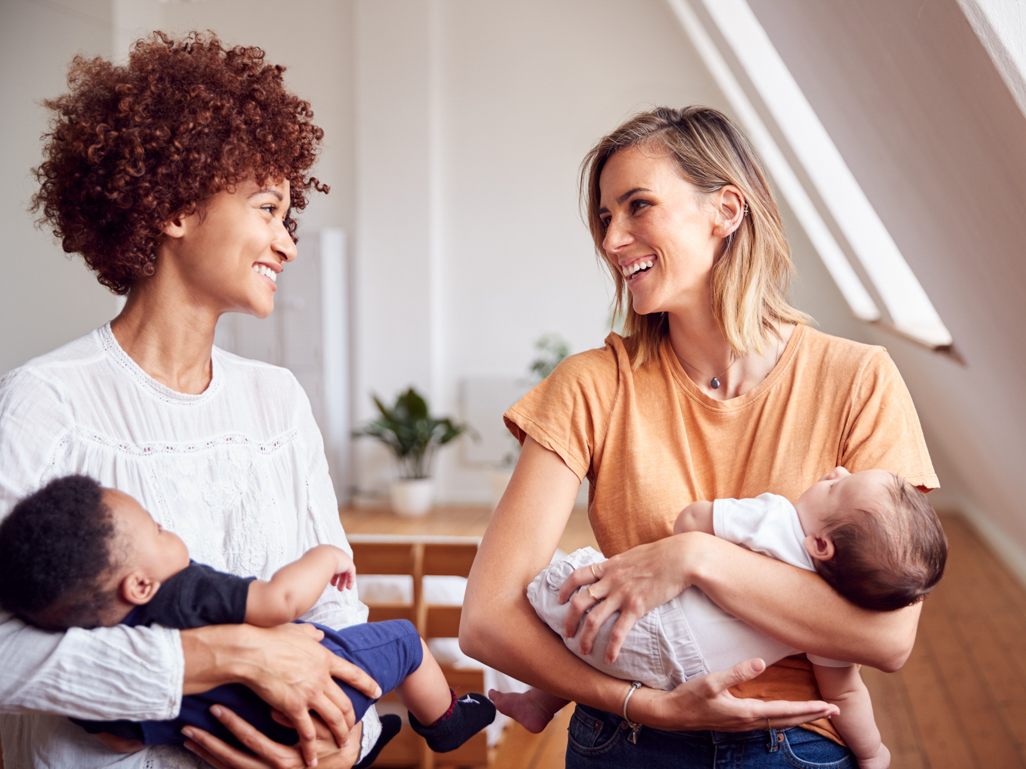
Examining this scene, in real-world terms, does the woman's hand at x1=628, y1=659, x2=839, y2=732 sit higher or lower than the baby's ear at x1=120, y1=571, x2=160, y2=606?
lower

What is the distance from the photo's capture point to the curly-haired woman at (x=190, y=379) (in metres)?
1.16

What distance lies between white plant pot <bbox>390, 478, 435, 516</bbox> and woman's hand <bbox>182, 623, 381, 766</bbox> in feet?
17.7

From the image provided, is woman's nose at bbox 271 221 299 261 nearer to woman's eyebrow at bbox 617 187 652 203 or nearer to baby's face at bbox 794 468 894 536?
woman's eyebrow at bbox 617 187 652 203

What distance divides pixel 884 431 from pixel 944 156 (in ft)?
2.46

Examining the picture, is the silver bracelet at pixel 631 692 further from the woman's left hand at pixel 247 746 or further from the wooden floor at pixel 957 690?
the wooden floor at pixel 957 690

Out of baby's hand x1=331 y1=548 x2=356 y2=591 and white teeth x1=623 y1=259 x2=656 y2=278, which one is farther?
white teeth x1=623 y1=259 x2=656 y2=278

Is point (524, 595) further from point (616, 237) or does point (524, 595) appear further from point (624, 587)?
point (616, 237)

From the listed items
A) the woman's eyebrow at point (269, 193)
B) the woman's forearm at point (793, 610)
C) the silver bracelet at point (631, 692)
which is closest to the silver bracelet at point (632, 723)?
the silver bracelet at point (631, 692)

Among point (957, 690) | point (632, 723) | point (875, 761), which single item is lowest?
point (957, 690)

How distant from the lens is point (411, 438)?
6.47 metres

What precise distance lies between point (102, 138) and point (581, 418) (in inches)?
35.9

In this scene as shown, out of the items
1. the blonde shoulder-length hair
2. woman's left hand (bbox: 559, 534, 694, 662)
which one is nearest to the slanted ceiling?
the blonde shoulder-length hair

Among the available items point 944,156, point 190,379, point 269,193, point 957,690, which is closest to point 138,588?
point 190,379

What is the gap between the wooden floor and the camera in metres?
2.76
